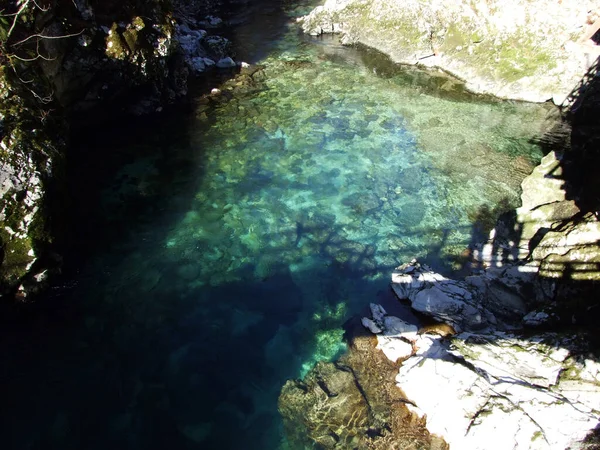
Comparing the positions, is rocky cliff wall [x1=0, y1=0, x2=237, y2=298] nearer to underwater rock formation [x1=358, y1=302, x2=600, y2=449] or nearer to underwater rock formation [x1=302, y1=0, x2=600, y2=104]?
underwater rock formation [x1=358, y1=302, x2=600, y2=449]

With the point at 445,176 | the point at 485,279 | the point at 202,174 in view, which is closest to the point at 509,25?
the point at 445,176

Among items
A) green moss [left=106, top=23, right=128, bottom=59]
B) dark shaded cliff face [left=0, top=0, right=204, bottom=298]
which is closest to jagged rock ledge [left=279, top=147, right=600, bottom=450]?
dark shaded cliff face [left=0, top=0, right=204, bottom=298]

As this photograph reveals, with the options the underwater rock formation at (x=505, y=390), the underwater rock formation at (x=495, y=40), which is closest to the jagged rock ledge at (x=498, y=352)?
the underwater rock formation at (x=505, y=390)

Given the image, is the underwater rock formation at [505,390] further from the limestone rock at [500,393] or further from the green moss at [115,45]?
the green moss at [115,45]

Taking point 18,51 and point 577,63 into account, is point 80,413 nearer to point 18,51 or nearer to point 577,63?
point 18,51

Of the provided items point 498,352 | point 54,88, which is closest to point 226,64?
point 54,88

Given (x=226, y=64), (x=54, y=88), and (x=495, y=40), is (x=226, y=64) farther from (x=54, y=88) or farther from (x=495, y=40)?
(x=495, y=40)
